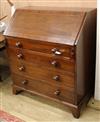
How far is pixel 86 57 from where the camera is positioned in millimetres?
1825

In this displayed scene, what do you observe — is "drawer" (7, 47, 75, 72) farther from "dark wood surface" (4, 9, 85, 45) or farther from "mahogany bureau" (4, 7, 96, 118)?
"dark wood surface" (4, 9, 85, 45)

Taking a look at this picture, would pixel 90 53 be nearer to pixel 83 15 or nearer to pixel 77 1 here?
pixel 83 15

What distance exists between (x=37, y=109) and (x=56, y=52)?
695mm

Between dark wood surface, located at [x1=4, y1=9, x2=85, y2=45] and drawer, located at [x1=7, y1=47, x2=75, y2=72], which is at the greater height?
dark wood surface, located at [x1=4, y1=9, x2=85, y2=45]

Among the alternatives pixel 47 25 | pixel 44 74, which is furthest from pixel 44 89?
pixel 47 25

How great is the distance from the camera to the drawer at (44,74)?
177 centimetres

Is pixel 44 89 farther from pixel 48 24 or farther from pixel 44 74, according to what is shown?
pixel 48 24

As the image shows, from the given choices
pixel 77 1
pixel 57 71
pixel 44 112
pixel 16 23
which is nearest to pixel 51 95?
pixel 44 112

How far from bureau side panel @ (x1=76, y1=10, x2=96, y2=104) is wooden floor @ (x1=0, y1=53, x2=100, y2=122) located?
0.62 ft

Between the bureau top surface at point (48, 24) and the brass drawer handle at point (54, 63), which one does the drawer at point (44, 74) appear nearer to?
the brass drawer handle at point (54, 63)

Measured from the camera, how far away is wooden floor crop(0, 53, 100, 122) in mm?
1893

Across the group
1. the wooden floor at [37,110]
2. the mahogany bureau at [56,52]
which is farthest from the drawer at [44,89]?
the wooden floor at [37,110]

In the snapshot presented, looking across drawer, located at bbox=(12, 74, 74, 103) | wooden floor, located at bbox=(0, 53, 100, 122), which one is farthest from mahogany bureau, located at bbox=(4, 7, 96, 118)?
wooden floor, located at bbox=(0, 53, 100, 122)

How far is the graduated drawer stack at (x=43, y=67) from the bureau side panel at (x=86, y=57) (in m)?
0.08
